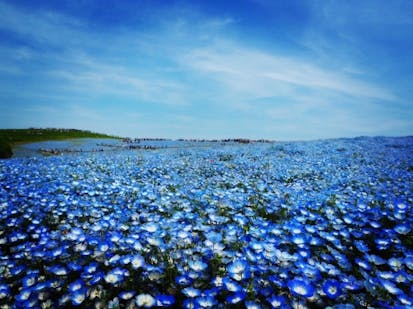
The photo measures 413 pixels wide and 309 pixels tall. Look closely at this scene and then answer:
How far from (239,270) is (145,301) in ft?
2.90

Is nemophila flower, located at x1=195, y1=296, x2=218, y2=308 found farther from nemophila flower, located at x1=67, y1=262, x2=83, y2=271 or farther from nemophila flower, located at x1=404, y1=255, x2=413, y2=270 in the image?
nemophila flower, located at x1=404, y1=255, x2=413, y2=270

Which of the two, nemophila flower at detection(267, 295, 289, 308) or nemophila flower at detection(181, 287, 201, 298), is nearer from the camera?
nemophila flower at detection(267, 295, 289, 308)

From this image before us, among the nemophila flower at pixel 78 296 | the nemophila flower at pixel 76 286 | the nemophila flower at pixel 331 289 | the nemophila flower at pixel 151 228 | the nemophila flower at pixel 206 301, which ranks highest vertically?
the nemophila flower at pixel 151 228

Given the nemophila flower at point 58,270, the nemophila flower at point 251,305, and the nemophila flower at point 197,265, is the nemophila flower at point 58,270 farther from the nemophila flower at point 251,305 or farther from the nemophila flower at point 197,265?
the nemophila flower at point 251,305

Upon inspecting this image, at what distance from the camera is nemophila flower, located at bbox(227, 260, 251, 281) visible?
287 centimetres

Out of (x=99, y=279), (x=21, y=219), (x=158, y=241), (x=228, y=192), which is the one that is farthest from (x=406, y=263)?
(x=21, y=219)

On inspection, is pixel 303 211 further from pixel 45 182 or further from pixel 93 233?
pixel 45 182

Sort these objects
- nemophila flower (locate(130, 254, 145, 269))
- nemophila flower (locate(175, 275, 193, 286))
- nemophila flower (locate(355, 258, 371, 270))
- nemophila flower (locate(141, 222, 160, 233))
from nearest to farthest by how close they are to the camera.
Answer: nemophila flower (locate(175, 275, 193, 286))
nemophila flower (locate(130, 254, 145, 269))
nemophila flower (locate(355, 258, 371, 270))
nemophila flower (locate(141, 222, 160, 233))

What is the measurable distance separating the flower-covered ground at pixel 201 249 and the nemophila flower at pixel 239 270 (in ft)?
0.03

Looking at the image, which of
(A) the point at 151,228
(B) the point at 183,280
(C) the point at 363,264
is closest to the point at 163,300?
(B) the point at 183,280

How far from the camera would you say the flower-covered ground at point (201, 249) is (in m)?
2.78

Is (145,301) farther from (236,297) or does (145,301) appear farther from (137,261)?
(236,297)

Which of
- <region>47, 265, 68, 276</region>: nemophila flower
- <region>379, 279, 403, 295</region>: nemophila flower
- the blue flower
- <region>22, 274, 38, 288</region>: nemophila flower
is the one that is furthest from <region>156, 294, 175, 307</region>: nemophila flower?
<region>379, 279, 403, 295</region>: nemophila flower

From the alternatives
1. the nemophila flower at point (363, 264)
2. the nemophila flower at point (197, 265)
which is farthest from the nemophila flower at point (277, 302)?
the nemophila flower at point (363, 264)
